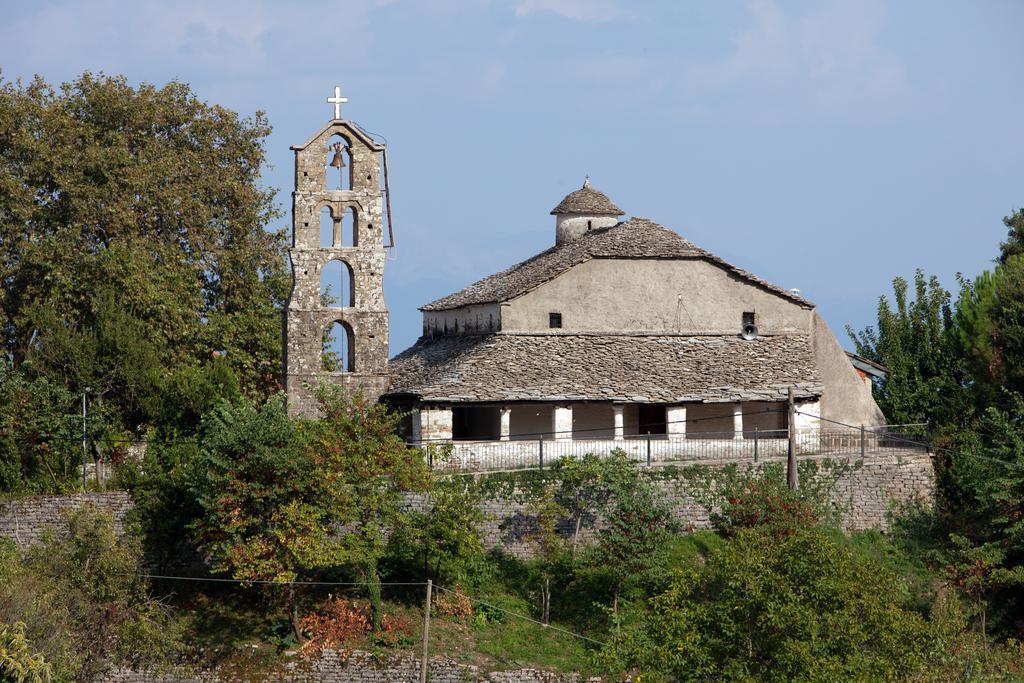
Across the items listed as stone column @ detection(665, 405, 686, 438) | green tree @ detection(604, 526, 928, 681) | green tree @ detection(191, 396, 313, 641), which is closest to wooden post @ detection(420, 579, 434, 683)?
green tree @ detection(191, 396, 313, 641)

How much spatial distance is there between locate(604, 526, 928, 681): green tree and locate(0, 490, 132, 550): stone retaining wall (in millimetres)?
12979

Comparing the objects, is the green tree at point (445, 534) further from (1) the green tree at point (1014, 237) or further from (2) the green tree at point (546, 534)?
(1) the green tree at point (1014, 237)

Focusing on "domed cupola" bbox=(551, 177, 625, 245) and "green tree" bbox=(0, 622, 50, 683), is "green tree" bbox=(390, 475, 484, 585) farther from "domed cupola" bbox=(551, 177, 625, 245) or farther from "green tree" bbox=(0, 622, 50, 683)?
"domed cupola" bbox=(551, 177, 625, 245)

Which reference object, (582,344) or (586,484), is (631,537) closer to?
(586,484)

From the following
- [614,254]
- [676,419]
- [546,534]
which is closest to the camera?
[546,534]

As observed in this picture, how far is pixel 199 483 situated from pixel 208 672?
13.5 feet

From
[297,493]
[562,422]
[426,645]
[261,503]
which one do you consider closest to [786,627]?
[426,645]

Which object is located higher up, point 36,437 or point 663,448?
point 36,437

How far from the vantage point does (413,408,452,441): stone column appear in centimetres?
4069

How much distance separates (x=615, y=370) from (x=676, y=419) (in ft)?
7.03

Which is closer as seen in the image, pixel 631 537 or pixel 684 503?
pixel 631 537

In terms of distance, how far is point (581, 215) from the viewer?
5347 cm

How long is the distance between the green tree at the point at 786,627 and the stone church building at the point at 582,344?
10.4 meters

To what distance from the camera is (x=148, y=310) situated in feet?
153
